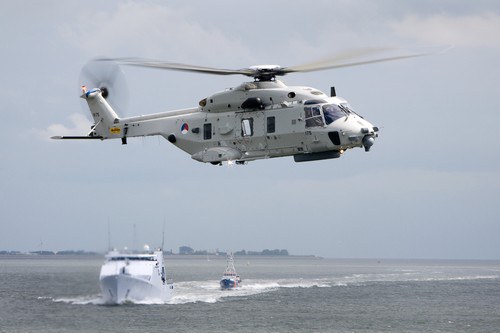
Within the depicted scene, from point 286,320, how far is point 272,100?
32.6 meters

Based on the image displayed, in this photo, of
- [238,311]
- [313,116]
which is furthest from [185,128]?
[238,311]

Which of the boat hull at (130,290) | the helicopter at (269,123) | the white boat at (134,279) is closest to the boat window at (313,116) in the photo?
the helicopter at (269,123)

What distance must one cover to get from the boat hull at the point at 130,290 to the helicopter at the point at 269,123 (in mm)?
17798

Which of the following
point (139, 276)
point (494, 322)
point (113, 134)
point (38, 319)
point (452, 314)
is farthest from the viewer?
point (452, 314)

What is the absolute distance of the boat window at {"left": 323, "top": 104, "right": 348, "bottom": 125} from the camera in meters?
32.5

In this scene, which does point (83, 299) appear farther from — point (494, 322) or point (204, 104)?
point (494, 322)

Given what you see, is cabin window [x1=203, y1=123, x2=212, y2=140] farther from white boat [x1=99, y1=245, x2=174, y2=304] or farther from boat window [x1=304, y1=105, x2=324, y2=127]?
white boat [x1=99, y1=245, x2=174, y2=304]

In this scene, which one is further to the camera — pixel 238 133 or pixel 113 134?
pixel 113 134

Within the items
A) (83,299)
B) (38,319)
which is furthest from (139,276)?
(83,299)

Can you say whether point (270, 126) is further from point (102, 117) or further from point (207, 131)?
point (102, 117)

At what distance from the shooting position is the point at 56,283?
40.8 meters

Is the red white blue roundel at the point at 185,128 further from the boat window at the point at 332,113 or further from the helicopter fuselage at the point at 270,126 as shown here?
the boat window at the point at 332,113

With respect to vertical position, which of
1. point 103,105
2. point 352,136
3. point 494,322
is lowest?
point 494,322

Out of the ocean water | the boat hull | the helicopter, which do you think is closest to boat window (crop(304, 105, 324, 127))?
the helicopter
